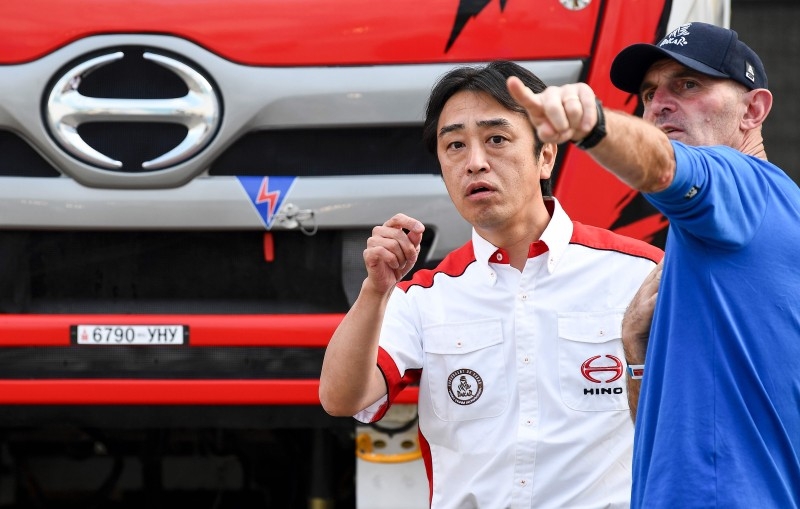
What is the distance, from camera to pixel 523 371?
2557mm

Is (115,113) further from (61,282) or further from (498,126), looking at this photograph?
(498,126)

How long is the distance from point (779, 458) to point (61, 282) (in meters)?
2.28

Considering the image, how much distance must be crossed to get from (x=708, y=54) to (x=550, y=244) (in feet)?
1.94

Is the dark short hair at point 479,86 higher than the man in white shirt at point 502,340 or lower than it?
higher

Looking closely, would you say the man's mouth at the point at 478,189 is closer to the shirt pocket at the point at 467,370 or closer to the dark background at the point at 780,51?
the shirt pocket at the point at 467,370

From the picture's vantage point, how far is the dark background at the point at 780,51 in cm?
571

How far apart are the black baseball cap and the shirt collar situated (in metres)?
0.47

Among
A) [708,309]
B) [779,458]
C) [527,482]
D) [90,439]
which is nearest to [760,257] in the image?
[708,309]

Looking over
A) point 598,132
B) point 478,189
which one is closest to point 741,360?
point 598,132

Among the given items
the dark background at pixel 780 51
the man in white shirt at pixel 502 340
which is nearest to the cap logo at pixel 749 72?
the man in white shirt at pixel 502 340

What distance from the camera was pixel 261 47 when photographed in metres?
3.41

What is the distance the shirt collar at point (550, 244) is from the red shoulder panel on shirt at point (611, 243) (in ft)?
0.08

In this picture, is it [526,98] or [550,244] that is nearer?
[526,98]

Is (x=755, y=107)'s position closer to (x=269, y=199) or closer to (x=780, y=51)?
(x=269, y=199)
